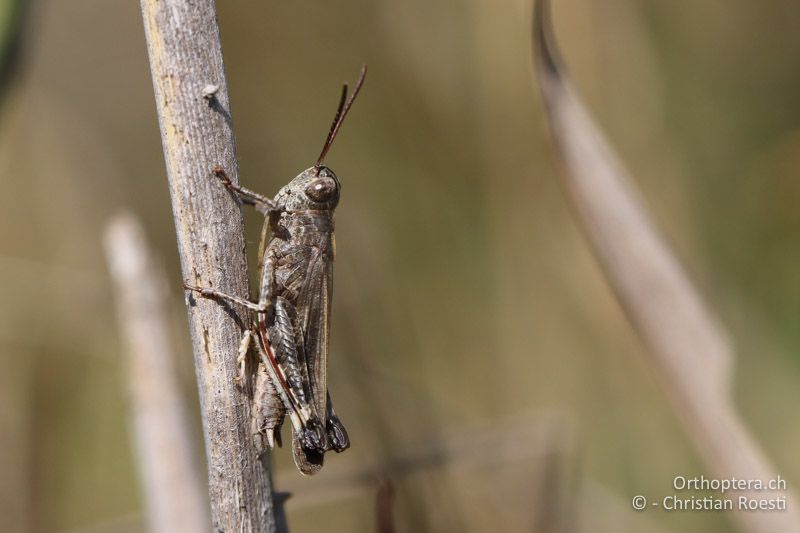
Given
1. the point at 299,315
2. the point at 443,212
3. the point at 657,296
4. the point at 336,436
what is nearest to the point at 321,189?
the point at 299,315

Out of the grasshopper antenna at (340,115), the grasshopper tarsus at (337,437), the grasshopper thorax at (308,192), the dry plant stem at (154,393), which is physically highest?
the grasshopper antenna at (340,115)

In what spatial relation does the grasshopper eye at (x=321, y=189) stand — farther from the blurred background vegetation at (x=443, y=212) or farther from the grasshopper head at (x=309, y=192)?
the blurred background vegetation at (x=443, y=212)

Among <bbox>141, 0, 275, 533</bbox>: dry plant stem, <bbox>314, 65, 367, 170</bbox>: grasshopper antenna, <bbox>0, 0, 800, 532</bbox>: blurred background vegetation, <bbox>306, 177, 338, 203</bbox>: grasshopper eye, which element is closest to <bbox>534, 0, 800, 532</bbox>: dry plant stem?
<bbox>314, 65, 367, 170</bbox>: grasshopper antenna

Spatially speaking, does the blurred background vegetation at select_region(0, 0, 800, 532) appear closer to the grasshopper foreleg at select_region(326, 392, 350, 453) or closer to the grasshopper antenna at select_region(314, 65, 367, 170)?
the grasshopper foreleg at select_region(326, 392, 350, 453)

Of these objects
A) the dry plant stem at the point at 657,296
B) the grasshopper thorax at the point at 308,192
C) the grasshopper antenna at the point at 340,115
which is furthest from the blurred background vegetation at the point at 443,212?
the dry plant stem at the point at 657,296

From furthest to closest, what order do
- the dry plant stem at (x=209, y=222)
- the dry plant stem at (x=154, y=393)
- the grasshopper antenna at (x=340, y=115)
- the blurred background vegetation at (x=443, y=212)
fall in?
1. the blurred background vegetation at (x=443, y=212)
2. the dry plant stem at (x=154, y=393)
3. the grasshopper antenna at (x=340, y=115)
4. the dry plant stem at (x=209, y=222)

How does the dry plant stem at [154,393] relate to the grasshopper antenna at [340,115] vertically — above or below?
below

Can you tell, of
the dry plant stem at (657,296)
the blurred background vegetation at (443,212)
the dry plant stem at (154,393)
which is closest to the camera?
the dry plant stem at (657,296)
